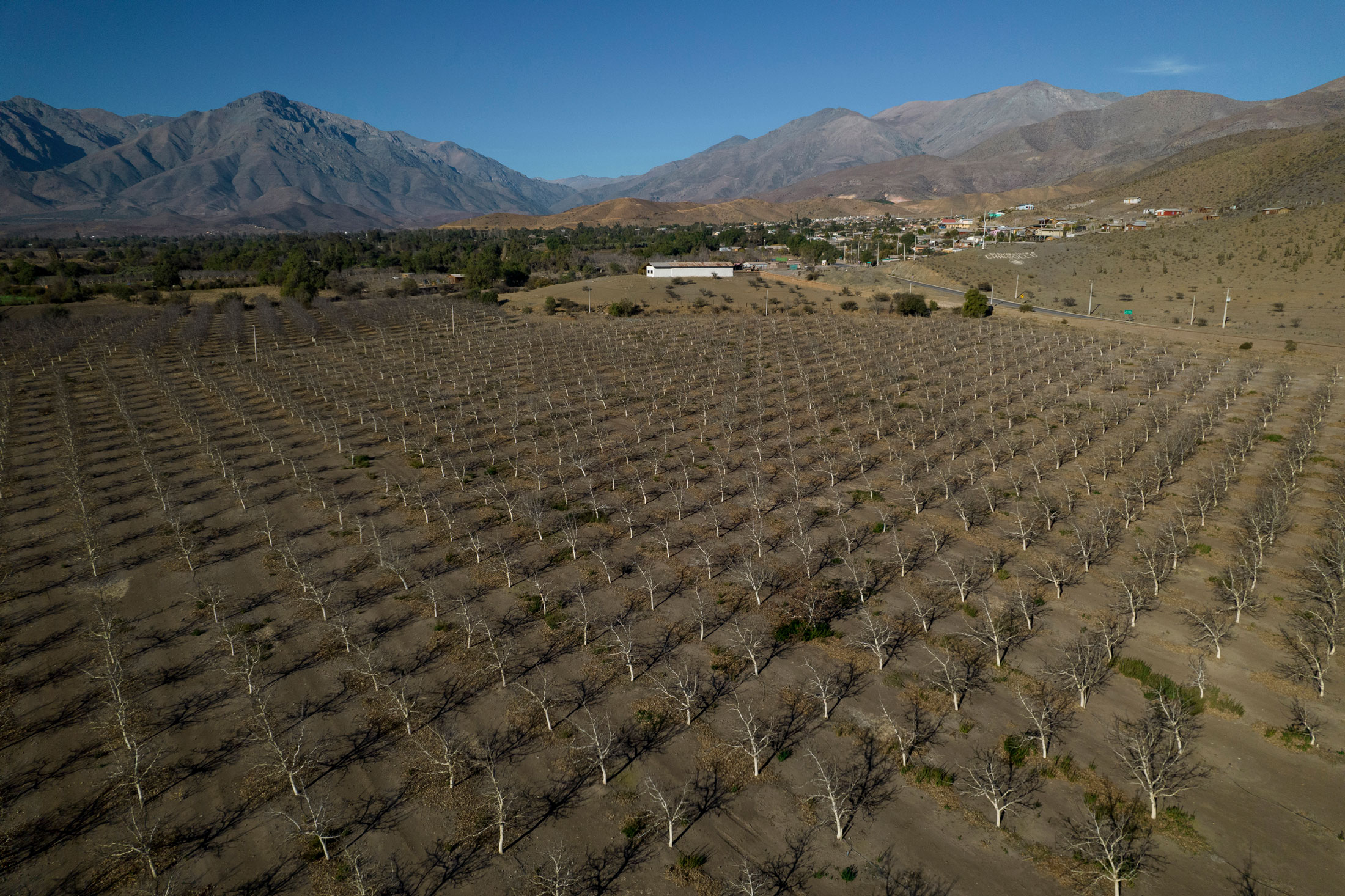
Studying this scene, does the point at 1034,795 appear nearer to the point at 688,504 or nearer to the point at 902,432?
the point at 688,504

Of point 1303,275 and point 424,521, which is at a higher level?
point 1303,275

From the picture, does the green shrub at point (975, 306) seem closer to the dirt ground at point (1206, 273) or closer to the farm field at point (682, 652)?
the dirt ground at point (1206, 273)

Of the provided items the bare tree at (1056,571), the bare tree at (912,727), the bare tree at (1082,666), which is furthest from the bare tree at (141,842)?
the bare tree at (1056,571)

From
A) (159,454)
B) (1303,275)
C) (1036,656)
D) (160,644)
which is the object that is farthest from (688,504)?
(1303,275)

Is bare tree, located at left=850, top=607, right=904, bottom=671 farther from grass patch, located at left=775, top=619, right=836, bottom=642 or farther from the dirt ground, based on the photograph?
the dirt ground

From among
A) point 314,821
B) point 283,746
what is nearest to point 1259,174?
point 283,746

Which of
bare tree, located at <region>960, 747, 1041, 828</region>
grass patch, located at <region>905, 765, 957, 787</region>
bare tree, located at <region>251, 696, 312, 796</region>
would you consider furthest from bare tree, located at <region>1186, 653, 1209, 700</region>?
bare tree, located at <region>251, 696, 312, 796</region>

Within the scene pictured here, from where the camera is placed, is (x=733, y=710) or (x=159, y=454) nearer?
(x=733, y=710)
